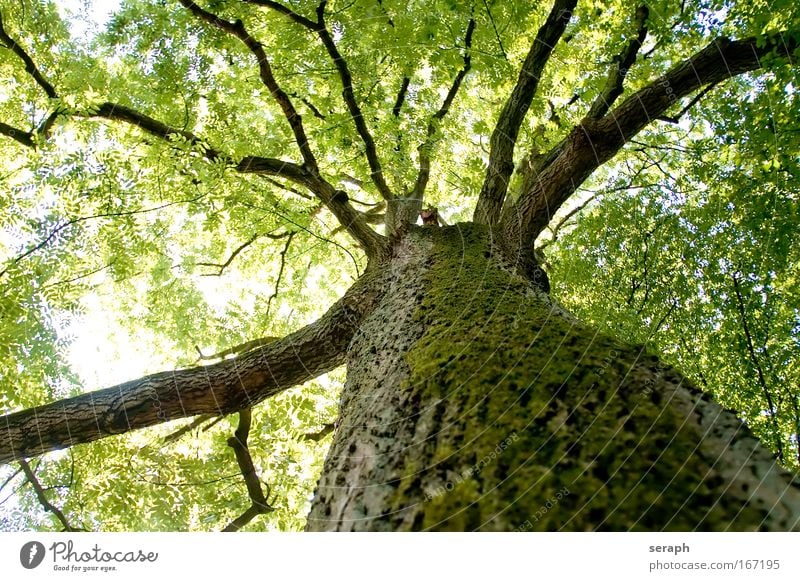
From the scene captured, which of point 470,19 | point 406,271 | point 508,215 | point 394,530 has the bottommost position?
point 394,530

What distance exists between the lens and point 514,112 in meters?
4.79

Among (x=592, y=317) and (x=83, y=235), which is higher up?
(x=83, y=235)

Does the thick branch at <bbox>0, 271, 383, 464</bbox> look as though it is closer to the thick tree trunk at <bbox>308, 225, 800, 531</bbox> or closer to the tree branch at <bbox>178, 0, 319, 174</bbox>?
the thick tree trunk at <bbox>308, 225, 800, 531</bbox>

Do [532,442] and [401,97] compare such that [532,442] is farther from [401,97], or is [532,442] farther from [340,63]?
[401,97]

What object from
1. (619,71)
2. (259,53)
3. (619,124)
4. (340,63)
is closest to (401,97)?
(340,63)

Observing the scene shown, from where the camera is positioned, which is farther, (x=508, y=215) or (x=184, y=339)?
(x=184, y=339)

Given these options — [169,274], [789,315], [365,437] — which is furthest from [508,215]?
[169,274]

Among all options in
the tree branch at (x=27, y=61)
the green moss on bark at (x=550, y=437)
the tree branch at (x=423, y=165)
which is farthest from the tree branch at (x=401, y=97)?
the green moss on bark at (x=550, y=437)

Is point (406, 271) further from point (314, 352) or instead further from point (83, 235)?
point (83, 235)

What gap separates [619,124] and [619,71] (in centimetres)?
173

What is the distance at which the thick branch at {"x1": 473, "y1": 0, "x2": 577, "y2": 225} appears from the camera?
4609mm
